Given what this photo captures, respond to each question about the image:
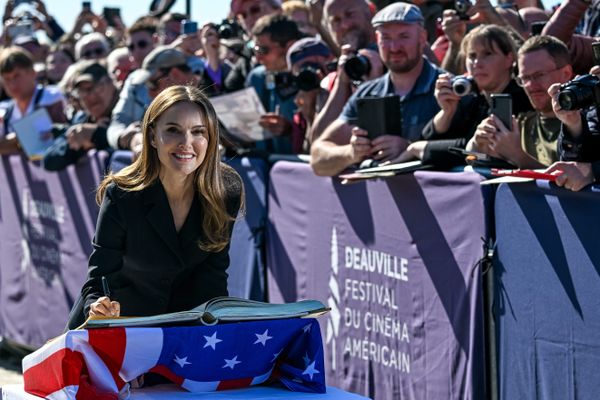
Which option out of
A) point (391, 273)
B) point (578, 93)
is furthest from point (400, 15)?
point (578, 93)

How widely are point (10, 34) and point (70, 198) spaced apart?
5414 mm

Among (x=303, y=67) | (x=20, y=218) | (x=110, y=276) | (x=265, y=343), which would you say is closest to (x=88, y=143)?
(x=20, y=218)

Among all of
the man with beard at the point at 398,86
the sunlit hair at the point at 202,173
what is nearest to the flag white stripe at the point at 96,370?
the sunlit hair at the point at 202,173

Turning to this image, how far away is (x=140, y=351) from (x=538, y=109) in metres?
2.84

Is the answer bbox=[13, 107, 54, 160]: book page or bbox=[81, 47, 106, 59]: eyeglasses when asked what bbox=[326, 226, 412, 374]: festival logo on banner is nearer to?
bbox=[13, 107, 54, 160]: book page

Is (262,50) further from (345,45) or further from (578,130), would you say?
(578,130)

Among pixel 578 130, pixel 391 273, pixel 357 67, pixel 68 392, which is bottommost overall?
pixel 391 273

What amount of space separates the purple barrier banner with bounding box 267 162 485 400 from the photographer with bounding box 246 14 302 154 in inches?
23.7

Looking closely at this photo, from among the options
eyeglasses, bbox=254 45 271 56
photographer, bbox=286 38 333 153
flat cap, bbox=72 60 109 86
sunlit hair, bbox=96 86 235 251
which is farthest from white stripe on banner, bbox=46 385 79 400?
flat cap, bbox=72 60 109 86

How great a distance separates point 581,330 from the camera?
547 centimetres

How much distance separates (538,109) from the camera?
627 cm

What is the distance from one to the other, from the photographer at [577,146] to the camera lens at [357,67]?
2.22 meters

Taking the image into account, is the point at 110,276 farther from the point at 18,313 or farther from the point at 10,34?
the point at 10,34

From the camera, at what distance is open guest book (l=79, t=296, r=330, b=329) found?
4.16 meters
